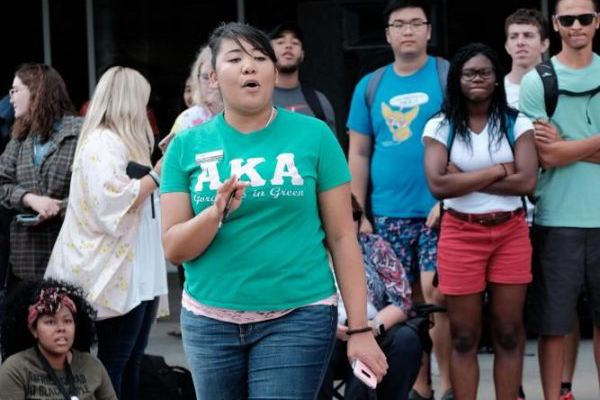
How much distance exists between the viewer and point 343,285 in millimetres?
4066

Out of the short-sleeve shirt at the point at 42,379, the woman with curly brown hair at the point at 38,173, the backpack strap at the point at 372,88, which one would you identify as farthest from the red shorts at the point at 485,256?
the woman with curly brown hair at the point at 38,173

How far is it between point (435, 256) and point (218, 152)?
2981mm

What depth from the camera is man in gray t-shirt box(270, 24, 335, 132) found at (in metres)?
7.16

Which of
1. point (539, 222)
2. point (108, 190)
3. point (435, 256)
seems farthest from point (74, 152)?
point (539, 222)

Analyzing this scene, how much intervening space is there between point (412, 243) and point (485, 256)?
765 millimetres

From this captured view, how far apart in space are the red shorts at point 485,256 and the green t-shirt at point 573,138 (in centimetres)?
27

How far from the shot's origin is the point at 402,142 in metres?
6.87

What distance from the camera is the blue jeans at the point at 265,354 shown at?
394 cm

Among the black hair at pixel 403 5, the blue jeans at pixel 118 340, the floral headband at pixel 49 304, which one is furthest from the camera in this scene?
the black hair at pixel 403 5

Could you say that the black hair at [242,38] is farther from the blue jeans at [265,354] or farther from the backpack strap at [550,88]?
the backpack strap at [550,88]

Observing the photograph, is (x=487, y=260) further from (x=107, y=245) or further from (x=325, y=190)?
(x=325, y=190)

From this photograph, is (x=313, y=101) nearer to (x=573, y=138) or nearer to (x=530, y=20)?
(x=530, y=20)

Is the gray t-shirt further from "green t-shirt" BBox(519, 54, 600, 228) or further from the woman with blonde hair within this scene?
"green t-shirt" BBox(519, 54, 600, 228)

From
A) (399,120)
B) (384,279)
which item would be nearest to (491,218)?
(384,279)
